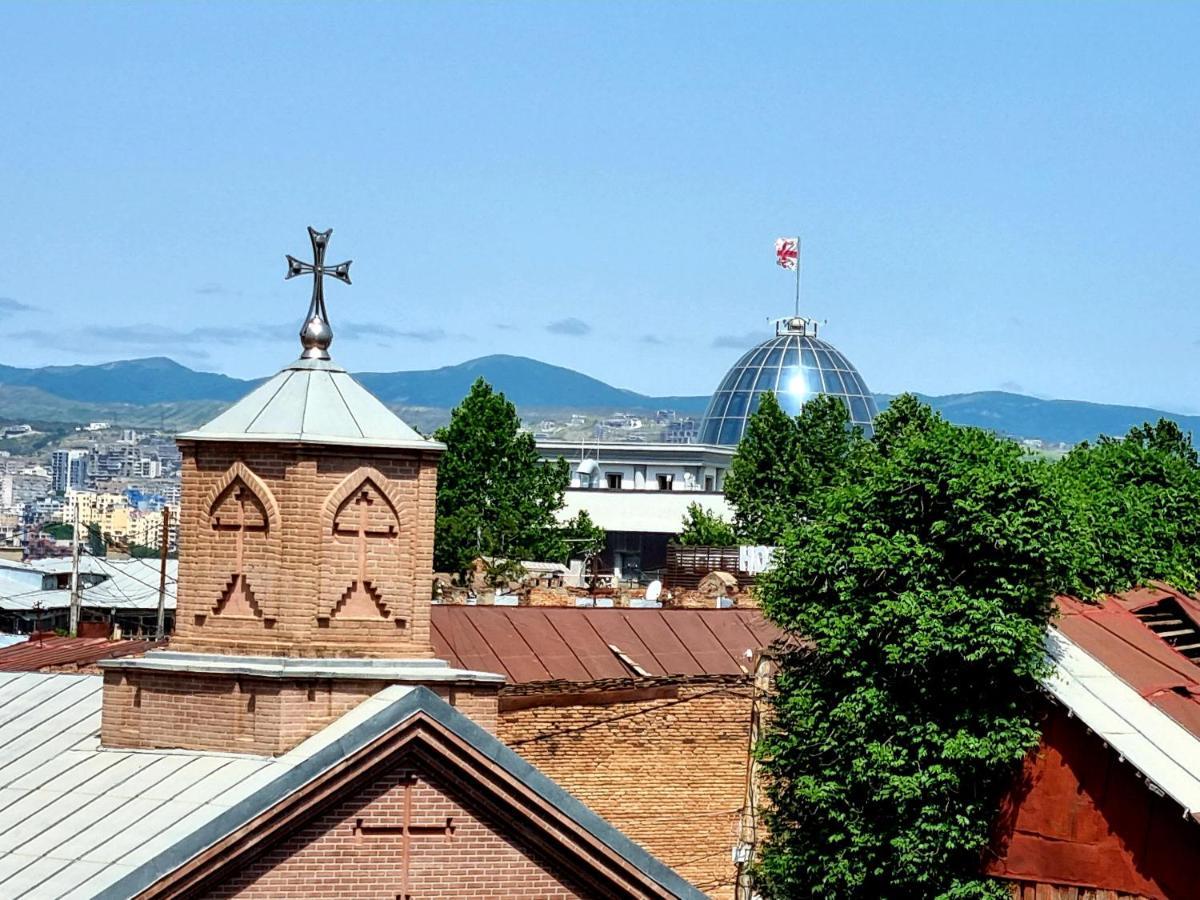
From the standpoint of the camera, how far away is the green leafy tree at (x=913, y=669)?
24.9 meters

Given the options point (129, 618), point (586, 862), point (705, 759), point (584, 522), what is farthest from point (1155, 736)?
point (584, 522)

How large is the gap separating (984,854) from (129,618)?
5133cm

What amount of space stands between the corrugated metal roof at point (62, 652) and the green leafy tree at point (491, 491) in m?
40.2

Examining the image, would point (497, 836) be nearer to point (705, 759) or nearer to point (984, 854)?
point (984, 854)

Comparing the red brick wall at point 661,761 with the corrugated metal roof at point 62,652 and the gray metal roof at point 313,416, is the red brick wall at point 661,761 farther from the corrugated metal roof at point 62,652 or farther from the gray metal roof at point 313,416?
the gray metal roof at point 313,416

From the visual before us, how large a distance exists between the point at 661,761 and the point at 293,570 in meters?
12.2

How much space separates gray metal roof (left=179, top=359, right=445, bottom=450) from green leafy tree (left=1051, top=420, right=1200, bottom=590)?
1018cm

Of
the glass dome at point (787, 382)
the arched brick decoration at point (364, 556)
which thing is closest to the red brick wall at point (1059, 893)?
the arched brick decoration at point (364, 556)

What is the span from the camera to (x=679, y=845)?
30047mm

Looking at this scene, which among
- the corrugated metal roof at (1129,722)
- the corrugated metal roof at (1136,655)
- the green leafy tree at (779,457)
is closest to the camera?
the corrugated metal roof at (1129,722)

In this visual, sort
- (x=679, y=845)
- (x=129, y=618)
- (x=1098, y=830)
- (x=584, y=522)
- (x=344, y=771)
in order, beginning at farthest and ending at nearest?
(x=584, y=522) < (x=129, y=618) < (x=679, y=845) < (x=1098, y=830) < (x=344, y=771)

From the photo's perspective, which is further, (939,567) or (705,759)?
(705,759)

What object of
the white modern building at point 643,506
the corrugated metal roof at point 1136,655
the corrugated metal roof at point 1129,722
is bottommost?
the corrugated metal roof at point 1129,722

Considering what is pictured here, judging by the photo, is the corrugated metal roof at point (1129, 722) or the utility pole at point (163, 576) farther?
the utility pole at point (163, 576)
